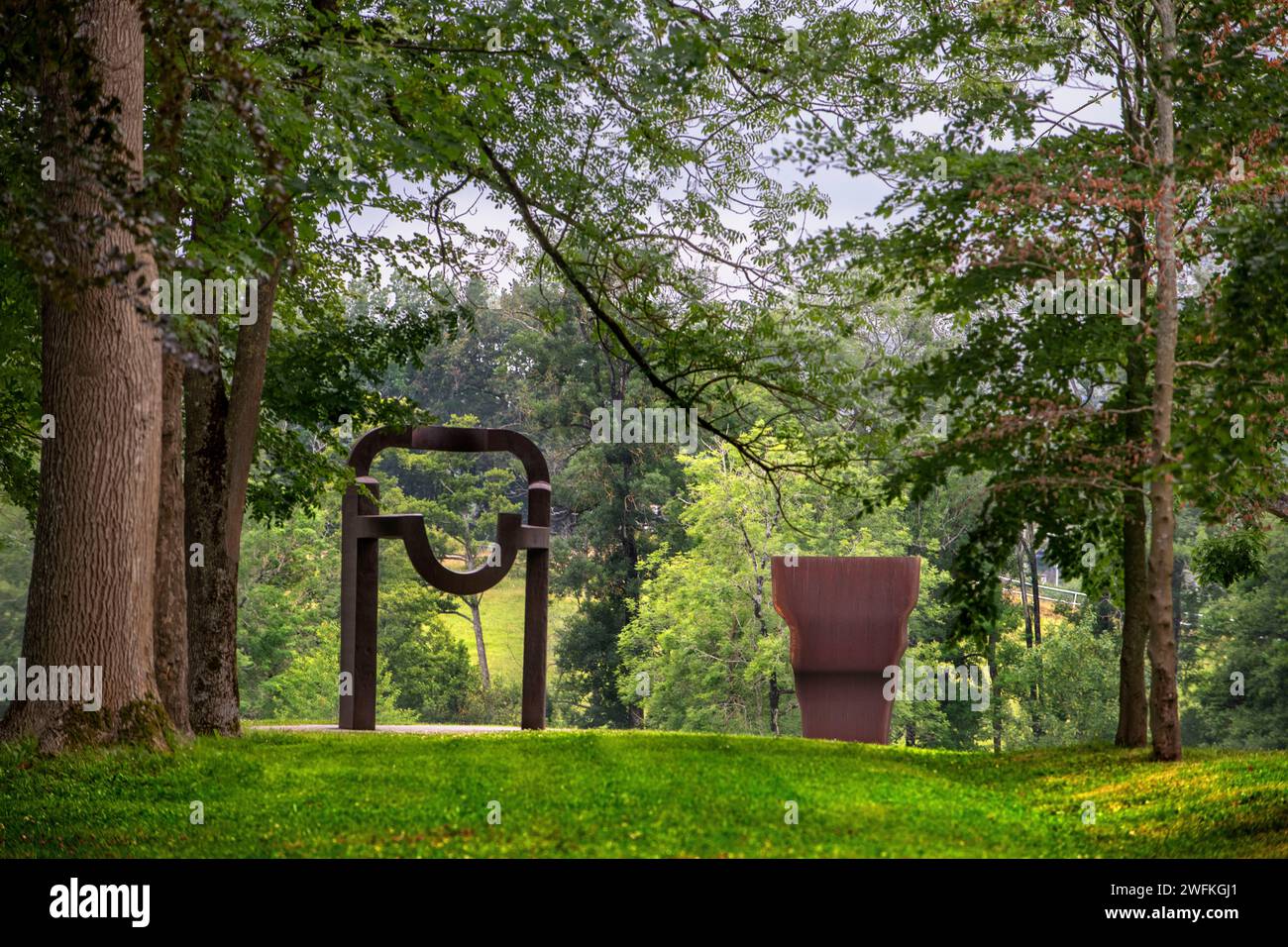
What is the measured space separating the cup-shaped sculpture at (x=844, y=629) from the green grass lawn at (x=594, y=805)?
25.0 ft

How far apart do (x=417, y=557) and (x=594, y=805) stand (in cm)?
1018

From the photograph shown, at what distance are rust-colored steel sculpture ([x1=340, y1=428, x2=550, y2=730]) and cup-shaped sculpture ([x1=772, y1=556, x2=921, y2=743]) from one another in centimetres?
401

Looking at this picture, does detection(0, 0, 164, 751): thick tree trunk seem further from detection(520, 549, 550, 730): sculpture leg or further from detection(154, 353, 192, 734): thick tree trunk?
detection(520, 549, 550, 730): sculpture leg

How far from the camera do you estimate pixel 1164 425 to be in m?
12.0

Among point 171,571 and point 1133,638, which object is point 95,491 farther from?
point 1133,638

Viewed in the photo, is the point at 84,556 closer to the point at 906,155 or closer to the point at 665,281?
the point at 665,281

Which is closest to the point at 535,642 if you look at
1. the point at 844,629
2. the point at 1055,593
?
the point at 844,629

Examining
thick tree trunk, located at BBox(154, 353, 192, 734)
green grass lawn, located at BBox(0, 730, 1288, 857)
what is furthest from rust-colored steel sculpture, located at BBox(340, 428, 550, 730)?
green grass lawn, located at BBox(0, 730, 1288, 857)

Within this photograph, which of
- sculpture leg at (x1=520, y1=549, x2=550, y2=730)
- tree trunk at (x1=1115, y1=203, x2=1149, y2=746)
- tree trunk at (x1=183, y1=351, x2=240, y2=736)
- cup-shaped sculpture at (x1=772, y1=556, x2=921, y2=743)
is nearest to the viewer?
tree trunk at (x1=183, y1=351, x2=240, y2=736)

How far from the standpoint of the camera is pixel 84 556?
9484 millimetres

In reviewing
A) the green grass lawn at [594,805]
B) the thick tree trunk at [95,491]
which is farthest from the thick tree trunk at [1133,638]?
the thick tree trunk at [95,491]

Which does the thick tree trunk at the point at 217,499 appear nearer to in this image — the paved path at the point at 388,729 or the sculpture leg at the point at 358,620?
the paved path at the point at 388,729

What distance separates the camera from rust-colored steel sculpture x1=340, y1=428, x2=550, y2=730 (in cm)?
1825
